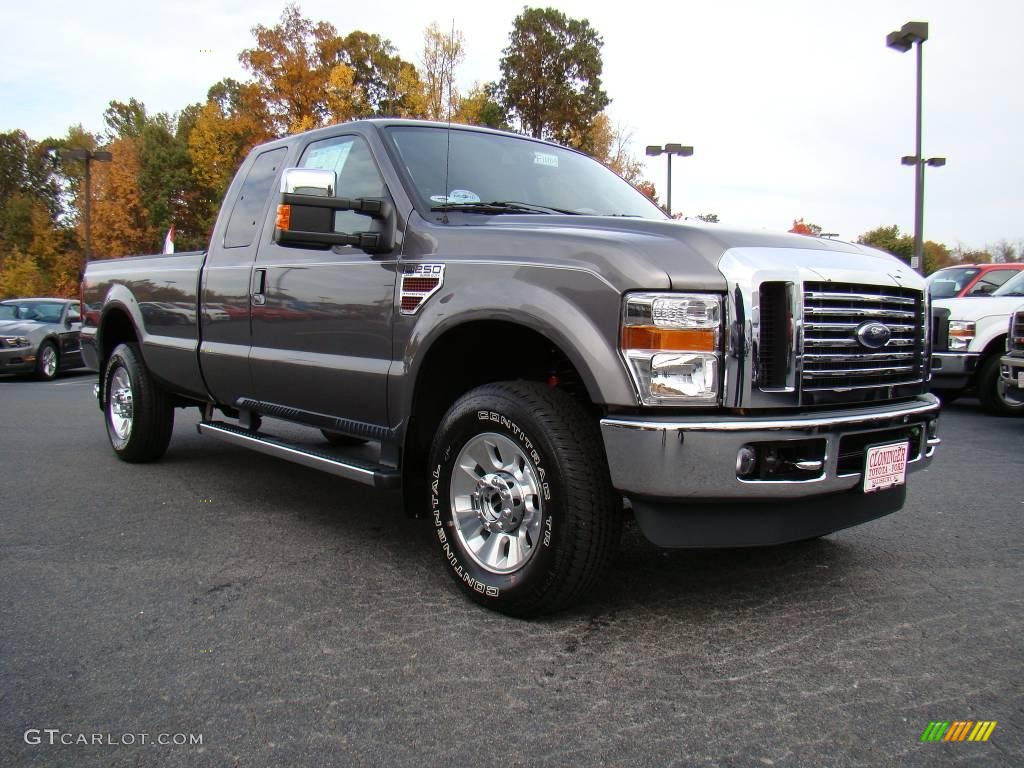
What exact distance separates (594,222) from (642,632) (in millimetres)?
1598

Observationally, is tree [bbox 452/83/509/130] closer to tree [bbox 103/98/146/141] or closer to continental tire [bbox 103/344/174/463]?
continental tire [bbox 103/344/174/463]

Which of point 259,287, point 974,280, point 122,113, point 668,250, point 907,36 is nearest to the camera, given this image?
point 668,250

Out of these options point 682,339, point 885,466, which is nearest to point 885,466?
point 885,466

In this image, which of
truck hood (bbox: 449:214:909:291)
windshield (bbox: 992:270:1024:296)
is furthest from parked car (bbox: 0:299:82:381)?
windshield (bbox: 992:270:1024:296)

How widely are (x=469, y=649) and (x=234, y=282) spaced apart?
110 inches

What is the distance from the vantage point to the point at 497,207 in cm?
388

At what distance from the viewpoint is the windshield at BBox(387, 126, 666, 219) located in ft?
13.0

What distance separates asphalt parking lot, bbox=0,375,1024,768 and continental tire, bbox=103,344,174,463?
1.18 m

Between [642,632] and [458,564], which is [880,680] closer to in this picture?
[642,632]

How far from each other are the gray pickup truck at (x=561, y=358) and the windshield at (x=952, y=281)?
877 centimetres

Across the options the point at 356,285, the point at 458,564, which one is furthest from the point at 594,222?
the point at 458,564

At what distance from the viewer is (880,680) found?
8.83 ft

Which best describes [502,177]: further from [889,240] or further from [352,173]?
[889,240]

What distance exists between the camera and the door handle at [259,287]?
4543mm
